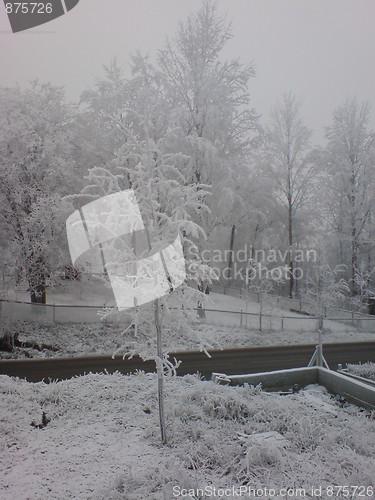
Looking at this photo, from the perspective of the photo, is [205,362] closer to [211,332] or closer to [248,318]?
[211,332]

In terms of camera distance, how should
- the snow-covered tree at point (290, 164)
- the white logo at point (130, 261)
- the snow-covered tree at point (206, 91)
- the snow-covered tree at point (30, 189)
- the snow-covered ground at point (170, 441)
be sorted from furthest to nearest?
the snow-covered tree at point (290, 164) → the snow-covered tree at point (206, 91) → the snow-covered tree at point (30, 189) → the white logo at point (130, 261) → the snow-covered ground at point (170, 441)

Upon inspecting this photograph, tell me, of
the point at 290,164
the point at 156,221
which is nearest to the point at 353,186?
the point at 290,164

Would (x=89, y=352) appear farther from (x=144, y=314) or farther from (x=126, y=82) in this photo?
(x=126, y=82)

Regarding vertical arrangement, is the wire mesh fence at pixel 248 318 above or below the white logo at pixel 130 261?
below

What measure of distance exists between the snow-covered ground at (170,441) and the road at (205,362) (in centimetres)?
105

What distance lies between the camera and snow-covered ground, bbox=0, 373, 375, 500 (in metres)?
4.18

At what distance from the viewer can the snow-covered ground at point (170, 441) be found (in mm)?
4180

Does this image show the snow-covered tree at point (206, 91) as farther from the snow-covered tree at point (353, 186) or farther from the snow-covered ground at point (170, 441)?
the snow-covered ground at point (170, 441)

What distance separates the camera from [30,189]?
33.2ft

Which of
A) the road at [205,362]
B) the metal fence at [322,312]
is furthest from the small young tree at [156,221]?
the metal fence at [322,312]

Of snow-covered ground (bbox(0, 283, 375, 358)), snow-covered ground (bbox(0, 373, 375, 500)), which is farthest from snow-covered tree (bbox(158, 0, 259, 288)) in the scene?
snow-covered ground (bbox(0, 373, 375, 500))

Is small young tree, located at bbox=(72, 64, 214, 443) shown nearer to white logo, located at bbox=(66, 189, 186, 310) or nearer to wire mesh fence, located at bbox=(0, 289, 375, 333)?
white logo, located at bbox=(66, 189, 186, 310)

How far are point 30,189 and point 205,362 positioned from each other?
6.18 meters

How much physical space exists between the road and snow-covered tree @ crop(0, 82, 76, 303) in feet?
7.29
